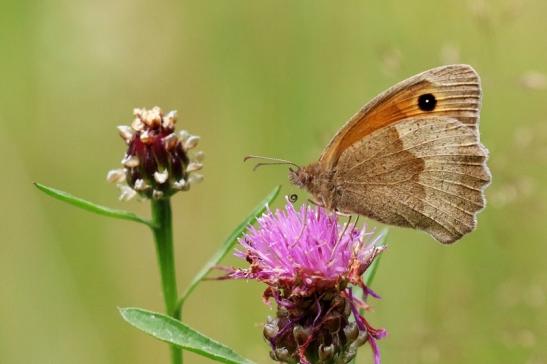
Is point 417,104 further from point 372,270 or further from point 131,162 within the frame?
point 131,162

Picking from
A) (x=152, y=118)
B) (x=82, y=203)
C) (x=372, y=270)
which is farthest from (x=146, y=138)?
(x=372, y=270)

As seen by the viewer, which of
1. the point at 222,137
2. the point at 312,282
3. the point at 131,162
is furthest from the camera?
the point at 222,137

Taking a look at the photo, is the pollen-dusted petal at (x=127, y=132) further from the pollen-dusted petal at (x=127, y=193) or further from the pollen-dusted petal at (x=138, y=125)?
the pollen-dusted petal at (x=127, y=193)

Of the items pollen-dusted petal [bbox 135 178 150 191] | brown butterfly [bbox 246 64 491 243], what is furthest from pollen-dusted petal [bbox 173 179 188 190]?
brown butterfly [bbox 246 64 491 243]

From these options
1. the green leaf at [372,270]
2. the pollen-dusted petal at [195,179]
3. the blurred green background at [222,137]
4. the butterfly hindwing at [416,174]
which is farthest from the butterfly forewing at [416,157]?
the blurred green background at [222,137]

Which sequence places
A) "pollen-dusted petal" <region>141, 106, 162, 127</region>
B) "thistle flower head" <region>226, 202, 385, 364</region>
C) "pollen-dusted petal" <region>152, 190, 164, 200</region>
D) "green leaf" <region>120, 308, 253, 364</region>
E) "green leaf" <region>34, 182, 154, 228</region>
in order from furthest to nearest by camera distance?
"pollen-dusted petal" <region>141, 106, 162, 127</region>
"pollen-dusted petal" <region>152, 190, 164, 200</region>
"thistle flower head" <region>226, 202, 385, 364</region>
"green leaf" <region>34, 182, 154, 228</region>
"green leaf" <region>120, 308, 253, 364</region>

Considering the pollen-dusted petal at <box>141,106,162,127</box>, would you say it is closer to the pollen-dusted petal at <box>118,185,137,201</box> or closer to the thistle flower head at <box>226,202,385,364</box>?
the pollen-dusted petal at <box>118,185,137,201</box>
